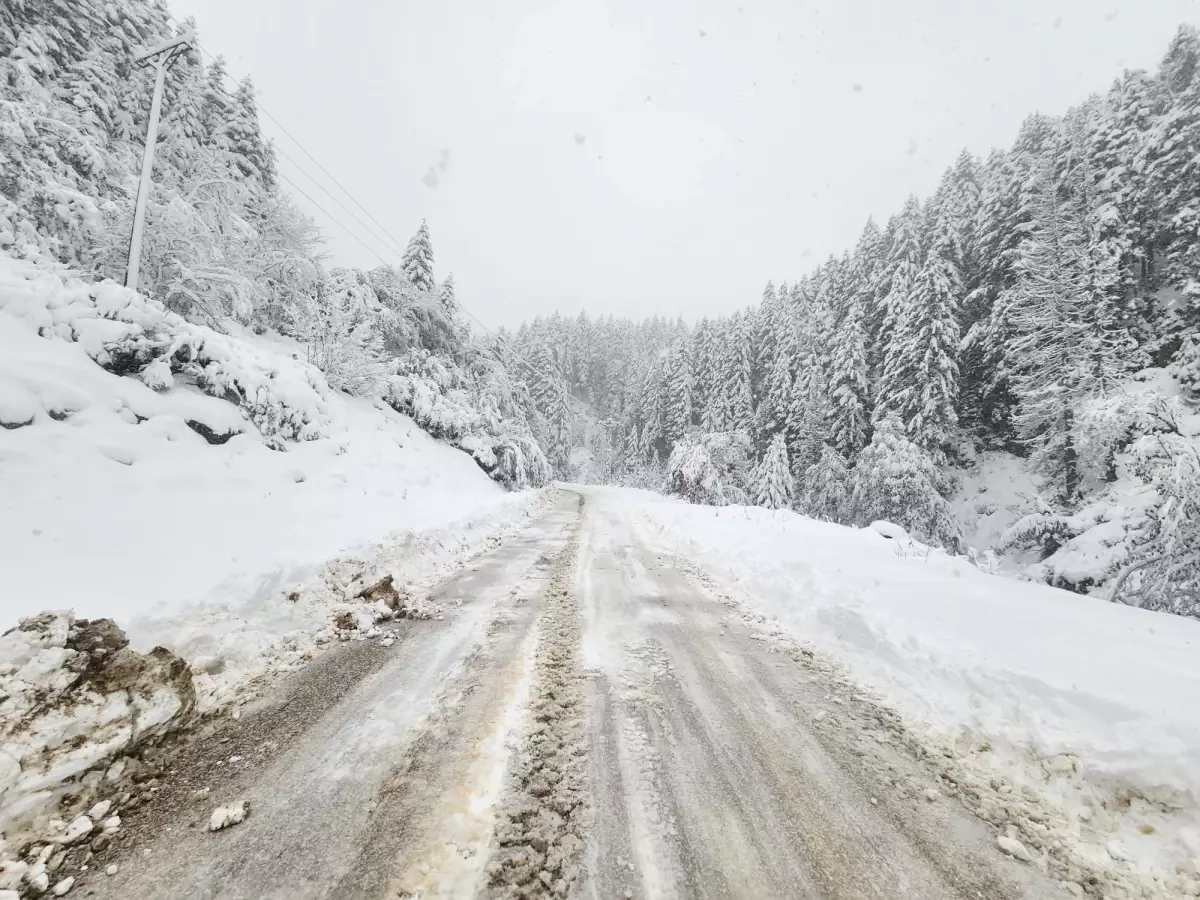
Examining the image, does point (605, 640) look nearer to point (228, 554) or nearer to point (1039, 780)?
point (1039, 780)

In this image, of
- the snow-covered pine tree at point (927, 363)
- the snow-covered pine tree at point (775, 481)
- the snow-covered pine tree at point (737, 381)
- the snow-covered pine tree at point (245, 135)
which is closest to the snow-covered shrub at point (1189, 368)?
the snow-covered pine tree at point (927, 363)

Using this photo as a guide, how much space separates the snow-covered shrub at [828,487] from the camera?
82.3 feet

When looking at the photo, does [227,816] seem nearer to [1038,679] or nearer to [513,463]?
[1038,679]

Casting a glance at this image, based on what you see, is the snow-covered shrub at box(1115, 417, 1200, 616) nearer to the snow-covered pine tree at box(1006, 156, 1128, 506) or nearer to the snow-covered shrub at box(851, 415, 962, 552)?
the snow-covered pine tree at box(1006, 156, 1128, 506)

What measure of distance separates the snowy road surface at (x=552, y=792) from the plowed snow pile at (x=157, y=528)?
65 cm

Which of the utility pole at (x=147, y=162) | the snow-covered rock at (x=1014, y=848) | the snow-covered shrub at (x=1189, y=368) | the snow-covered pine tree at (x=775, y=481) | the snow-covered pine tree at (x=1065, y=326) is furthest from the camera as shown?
the snow-covered pine tree at (x=775, y=481)

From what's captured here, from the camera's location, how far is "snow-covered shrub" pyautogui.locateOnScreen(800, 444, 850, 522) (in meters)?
25.1

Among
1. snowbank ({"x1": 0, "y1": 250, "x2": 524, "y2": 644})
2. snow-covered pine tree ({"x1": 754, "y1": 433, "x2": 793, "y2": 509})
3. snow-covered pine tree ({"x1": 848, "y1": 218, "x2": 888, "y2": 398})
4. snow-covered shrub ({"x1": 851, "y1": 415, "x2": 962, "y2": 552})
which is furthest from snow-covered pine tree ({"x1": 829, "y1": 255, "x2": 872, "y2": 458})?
snowbank ({"x1": 0, "y1": 250, "x2": 524, "y2": 644})

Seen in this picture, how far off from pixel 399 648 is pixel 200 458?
522 cm

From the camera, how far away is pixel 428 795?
9.23 feet

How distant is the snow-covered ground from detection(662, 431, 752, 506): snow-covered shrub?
1936 cm

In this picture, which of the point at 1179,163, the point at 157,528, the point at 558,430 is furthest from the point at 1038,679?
the point at 558,430

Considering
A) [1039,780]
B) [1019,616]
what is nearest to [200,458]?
[1039,780]

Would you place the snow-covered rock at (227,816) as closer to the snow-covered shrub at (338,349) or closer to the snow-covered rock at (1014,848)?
the snow-covered rock at (1014,848)
